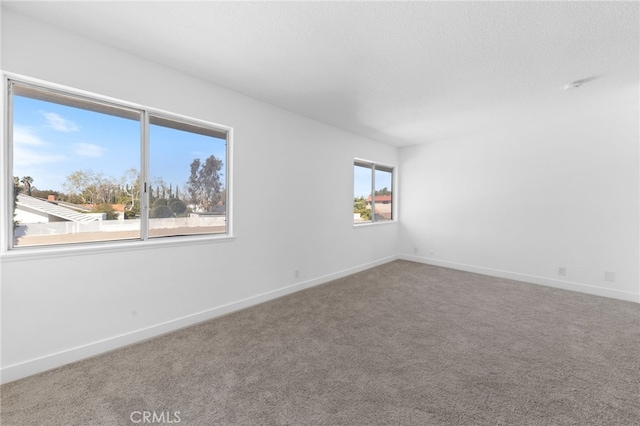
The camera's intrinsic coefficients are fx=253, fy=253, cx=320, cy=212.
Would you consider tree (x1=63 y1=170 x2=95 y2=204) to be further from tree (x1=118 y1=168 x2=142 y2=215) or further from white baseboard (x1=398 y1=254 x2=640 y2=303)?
white baseboard (x1=398 y1=254 x2=640 y2=303)

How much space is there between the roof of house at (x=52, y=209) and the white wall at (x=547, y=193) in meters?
4.91

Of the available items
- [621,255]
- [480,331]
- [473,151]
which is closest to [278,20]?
[480,331]

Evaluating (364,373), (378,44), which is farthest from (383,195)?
(364,373)

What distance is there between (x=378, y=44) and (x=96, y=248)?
2.90m

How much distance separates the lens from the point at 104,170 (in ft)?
7.48

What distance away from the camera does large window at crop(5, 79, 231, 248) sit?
195cm

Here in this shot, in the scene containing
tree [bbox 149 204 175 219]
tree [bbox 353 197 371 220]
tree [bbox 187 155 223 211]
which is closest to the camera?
tree [bbox 149 204 175 219]

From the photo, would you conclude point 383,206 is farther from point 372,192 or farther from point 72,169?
point 72,169

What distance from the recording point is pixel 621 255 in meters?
3.45

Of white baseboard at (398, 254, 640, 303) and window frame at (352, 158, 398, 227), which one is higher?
window frame at (352, 158, 398, 227)

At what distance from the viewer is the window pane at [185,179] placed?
2559 mm

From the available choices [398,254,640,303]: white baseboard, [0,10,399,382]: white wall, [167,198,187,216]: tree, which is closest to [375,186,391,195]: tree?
[0,10,399,382]: white wall

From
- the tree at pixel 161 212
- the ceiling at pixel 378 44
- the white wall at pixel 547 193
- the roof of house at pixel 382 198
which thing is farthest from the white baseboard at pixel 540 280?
the tree at pixel 161 212

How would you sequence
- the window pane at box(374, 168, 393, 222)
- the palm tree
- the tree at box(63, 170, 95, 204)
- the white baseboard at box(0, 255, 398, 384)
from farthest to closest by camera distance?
the window pane at box(374, 168, 393, 222)
the tree at box(63, 170, 95, 204)
the palm tree
the white baseboard at box(0, 255, 398, 384)
